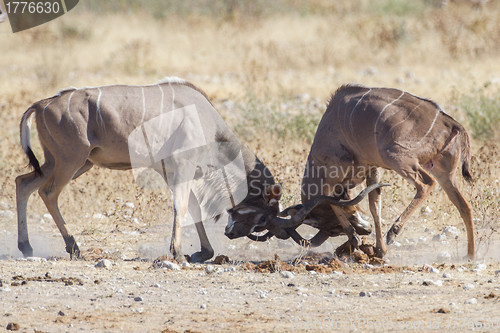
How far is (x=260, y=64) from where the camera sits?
19094 millimetres

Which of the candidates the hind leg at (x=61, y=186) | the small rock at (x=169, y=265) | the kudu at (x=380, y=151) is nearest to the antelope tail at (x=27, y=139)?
the hind leg at (x=61, y=186)

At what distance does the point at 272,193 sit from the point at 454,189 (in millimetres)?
1894

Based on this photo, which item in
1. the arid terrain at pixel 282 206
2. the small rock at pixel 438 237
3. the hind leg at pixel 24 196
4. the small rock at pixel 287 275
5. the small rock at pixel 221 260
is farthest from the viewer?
the small rock at pixel 438 237

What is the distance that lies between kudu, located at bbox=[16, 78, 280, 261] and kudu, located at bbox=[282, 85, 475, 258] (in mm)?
614

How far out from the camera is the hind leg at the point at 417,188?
291 inches

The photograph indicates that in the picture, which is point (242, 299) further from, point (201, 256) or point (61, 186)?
point (61, 186)

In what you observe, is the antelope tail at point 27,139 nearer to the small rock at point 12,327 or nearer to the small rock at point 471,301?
the small rock at point 12,327

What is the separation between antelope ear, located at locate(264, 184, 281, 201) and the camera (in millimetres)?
8125

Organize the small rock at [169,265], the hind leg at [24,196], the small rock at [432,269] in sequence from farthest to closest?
the hind leg at [24,196]
the small rock at [169,265]
the small rock at [432,269]

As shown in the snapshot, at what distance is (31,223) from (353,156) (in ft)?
14.1

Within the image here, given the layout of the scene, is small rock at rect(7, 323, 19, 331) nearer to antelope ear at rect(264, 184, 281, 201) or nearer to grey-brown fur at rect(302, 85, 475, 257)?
antelope ear at rect(264, 184, 281, 201)

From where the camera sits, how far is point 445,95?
50.1 feet
